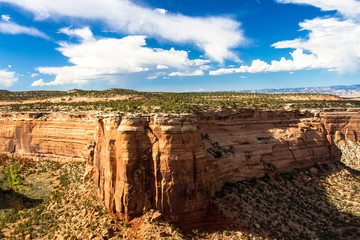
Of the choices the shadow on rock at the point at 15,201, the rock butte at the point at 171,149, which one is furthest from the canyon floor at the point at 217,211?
the rock butte at the point at 171,149

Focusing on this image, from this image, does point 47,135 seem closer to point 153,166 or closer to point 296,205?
point 153,166

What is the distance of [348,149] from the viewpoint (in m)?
62.4

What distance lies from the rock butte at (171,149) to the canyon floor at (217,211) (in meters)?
1.41

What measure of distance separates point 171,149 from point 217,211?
877 centimetres

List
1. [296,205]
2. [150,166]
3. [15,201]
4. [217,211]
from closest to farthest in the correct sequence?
[150,166] → [217,211] → [15,201] → [296,205]

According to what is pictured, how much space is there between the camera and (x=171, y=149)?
23359 millimetres

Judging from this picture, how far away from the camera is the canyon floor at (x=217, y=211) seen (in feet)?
76.8

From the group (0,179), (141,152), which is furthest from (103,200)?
(0,179)

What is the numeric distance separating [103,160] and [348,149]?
62320 mm

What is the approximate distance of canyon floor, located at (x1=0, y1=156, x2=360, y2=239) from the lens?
23422 mm

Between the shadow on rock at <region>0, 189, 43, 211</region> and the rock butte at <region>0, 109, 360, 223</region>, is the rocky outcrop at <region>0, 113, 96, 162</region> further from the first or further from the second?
the shadow on rock at <region>0, 189, 43, 211</region>

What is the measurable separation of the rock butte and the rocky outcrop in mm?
162

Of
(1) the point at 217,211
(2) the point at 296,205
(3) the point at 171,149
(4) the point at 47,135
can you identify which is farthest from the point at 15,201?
(2) the point at 296,205

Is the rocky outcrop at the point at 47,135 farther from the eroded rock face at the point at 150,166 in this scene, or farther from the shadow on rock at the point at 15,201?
the eroded rock face at the point at 150,166
